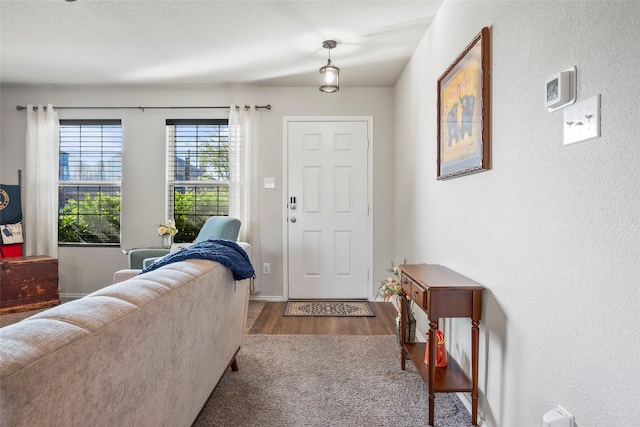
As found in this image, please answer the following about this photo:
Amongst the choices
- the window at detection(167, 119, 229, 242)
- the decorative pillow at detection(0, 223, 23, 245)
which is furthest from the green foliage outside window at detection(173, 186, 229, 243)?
the decorative pillow at detection(0, 223, 23, 245)

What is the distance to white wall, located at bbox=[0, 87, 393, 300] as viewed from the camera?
389cm

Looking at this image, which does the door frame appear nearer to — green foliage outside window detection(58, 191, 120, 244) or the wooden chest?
green foliage outside window detection(58, 191, 120, 244)

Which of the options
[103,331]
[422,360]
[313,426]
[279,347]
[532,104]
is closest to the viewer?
[103,331]

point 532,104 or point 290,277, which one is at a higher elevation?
point 532,104

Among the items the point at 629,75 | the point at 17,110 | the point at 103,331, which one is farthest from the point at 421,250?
the point at 17,110

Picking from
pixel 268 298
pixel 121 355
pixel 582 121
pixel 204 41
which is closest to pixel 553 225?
pixel 582 121

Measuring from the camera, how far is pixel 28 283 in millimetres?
3475

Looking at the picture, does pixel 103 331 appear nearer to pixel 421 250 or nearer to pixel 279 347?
pixel 279 347

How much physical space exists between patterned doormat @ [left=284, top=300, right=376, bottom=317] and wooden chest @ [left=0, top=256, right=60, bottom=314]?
2.41 meters

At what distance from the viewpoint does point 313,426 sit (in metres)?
1.68

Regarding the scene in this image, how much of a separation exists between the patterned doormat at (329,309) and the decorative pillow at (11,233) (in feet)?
9.53

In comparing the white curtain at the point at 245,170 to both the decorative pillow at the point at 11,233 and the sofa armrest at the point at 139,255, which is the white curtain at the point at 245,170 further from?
the decorative pillow at the point at 11,233

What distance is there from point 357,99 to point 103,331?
11.7 ft

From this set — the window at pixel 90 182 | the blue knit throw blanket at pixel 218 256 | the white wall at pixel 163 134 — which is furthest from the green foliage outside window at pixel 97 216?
the blue knit throw blanket at pixel 218 256
